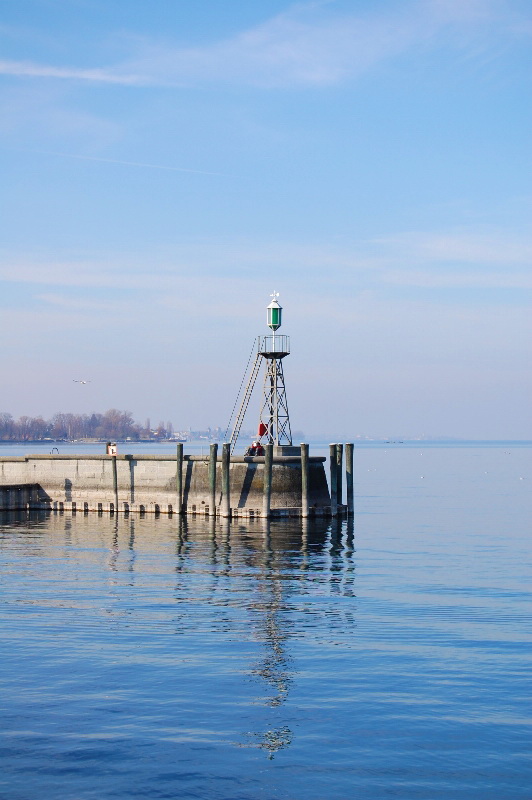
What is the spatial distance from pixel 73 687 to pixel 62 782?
4693mm

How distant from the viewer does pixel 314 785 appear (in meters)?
14.1

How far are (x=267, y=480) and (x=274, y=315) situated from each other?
11.2m

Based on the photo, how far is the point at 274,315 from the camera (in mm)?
54688

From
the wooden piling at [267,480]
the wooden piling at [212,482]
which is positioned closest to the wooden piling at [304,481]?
the wooden piling at [267,480]

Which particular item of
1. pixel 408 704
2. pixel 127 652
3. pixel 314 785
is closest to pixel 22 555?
pixel 127 652

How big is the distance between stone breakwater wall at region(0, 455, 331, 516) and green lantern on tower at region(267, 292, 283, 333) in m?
8.78

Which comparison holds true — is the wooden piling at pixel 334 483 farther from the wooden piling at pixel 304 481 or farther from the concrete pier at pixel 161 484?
the wooden piling at pixel 304 481

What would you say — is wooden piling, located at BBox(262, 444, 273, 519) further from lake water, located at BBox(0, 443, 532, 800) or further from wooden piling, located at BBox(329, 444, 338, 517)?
lake water, located at BBox(0, 443, 532, 800)

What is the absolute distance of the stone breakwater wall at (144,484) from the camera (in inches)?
1945

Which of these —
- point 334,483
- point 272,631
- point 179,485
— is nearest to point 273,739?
point 272,631

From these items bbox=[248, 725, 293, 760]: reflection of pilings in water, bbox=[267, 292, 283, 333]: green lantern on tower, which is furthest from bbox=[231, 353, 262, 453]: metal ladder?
bbox=[248, 725, 293, 760]: reflection of pilings in water

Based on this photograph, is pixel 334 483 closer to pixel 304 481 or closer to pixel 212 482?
pixel 304 481

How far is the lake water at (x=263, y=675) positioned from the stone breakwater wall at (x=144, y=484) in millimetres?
9997

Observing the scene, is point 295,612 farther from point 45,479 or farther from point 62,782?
point 45,479
